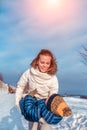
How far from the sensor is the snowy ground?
368 inches

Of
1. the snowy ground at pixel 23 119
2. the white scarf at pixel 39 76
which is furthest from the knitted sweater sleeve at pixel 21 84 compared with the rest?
the snowy ground at pixel 23 119

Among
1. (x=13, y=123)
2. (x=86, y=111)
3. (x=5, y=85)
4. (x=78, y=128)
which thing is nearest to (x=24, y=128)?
(x=13, y=123)

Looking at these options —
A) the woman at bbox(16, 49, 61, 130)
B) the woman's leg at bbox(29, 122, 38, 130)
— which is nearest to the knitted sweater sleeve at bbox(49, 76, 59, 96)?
the woman at bbox(16, 49, 61, 130)

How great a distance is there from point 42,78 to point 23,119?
11.2 feet

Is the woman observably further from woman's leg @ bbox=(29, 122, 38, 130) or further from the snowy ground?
the snowy ground

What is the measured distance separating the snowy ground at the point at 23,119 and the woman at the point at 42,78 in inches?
95.4

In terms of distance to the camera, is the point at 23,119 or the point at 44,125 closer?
the point at 44,125

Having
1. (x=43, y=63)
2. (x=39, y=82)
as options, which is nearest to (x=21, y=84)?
(x=39, y=82)

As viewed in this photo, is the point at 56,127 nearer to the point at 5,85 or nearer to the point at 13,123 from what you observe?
the point at 13,123

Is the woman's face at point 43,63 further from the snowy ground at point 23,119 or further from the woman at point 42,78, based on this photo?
the snowy ground at point 23,119

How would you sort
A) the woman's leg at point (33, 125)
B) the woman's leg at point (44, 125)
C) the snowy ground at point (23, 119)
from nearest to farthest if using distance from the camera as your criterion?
the woman's leg at point (44, 125)
the woman's leg at point (33, 125)
the snowy ground at point (23, 119)

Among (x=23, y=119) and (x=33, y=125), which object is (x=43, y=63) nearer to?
(x=33, y=125)

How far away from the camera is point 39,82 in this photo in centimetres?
676

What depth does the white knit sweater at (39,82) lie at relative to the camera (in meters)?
6.76
